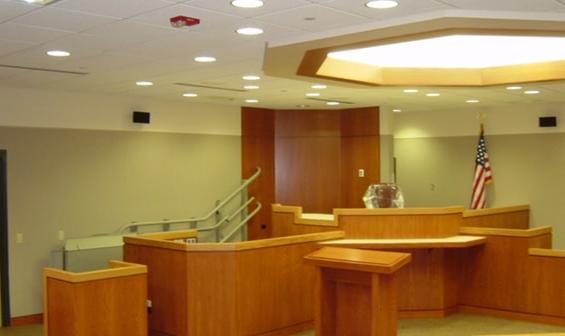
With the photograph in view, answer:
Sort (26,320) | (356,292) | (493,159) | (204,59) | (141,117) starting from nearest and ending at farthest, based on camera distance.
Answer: (356,292), (204,59), (26,320), (141,117), (493,159)

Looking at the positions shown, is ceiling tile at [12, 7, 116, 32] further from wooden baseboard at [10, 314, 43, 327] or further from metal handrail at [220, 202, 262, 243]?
metal handrail at [220, 202, 262, 243]

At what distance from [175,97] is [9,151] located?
8.34 feet

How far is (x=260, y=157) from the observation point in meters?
11.4

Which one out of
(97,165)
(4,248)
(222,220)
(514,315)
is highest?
(97,165)

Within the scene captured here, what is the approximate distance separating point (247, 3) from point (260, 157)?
7.42 m

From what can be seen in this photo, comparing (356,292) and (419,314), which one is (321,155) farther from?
(356,292)

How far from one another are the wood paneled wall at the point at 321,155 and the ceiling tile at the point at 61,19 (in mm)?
6978

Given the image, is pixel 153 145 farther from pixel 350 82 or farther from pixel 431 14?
pixel 431 14

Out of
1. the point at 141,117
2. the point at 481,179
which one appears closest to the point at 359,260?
the point at 141,117

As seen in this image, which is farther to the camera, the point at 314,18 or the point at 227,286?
the point at 227,286

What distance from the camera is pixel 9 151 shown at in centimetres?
787

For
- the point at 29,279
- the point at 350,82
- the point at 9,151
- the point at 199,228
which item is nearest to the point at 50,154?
the point at 9,151

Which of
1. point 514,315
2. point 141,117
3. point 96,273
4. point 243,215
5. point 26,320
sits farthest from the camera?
point 243,215

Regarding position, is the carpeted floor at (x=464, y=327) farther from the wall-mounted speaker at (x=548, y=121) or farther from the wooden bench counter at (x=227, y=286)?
the wall-mounted speaker at (x=548, y=121)
